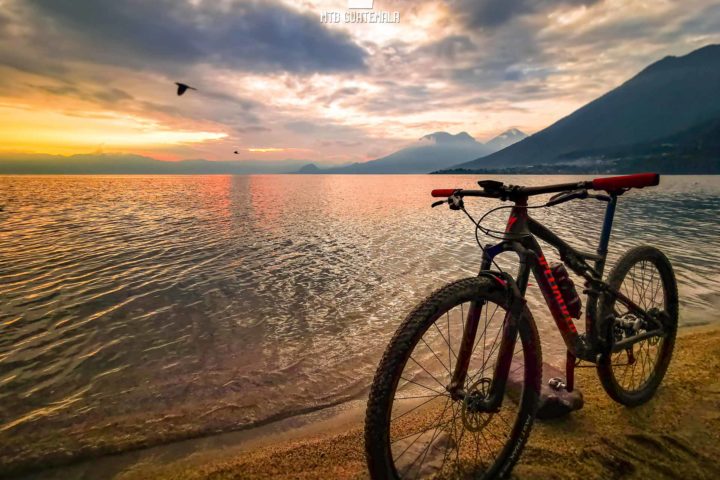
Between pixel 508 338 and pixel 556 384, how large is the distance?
227 cm

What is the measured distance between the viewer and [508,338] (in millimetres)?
2965

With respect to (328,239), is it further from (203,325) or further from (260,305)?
(203,325)

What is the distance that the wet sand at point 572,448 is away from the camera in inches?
133

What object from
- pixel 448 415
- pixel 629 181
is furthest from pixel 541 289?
pixel 448 415

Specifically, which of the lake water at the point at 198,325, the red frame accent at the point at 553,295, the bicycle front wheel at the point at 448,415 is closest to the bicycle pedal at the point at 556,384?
the bicycle front wheel at the point at 448,415

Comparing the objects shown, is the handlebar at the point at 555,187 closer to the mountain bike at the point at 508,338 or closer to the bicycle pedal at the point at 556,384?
the mountain bike at the point at 508,338

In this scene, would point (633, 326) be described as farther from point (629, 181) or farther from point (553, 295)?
point (629, 181)

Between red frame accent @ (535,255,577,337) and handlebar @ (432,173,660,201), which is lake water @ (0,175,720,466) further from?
handlebar @ (432,173,660,201)

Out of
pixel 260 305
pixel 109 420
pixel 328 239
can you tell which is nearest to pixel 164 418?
pixel 109 420

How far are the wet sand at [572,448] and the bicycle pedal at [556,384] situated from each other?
33cm

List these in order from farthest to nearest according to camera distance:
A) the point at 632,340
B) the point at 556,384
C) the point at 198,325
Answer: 1. the point at 198,325
2. the point at 556,384
3. the point at 632,340

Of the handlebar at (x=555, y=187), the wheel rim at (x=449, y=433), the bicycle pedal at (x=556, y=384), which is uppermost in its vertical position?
the handlebar at (x=555, y=187)

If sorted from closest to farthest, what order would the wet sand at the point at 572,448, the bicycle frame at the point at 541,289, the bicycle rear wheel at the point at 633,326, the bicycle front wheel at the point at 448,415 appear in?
1. the bicycle front wheel at the point at 448,415
2. the bicycle frame at the point at 541,289
3. the wet sand at the point at 572,448
4. the bicycle rear wheel at the point at 633,326

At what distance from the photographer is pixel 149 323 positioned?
343 inches
